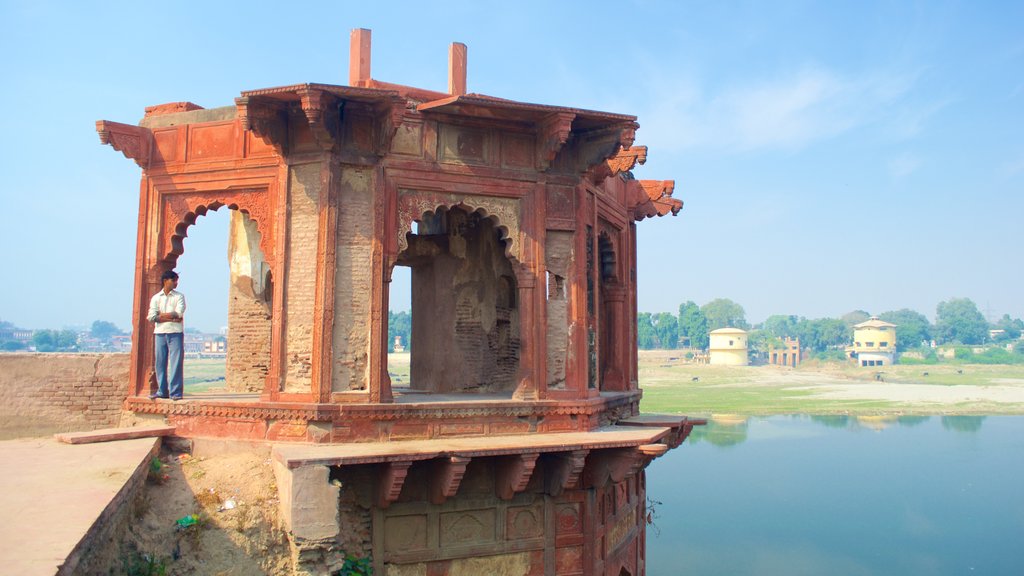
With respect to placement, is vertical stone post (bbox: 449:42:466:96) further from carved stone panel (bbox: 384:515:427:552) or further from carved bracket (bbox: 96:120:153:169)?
carved stone panel (bbox: 384:515:427:552)

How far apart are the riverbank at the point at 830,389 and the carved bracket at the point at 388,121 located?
40.8 meters

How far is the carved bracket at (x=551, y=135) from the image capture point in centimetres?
713

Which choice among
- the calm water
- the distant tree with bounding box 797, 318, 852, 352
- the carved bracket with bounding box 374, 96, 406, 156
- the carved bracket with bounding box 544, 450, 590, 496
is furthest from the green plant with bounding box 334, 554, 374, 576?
the distant tree with bounding box 797, 318, 852, 352

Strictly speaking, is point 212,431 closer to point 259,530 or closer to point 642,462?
point 259,530

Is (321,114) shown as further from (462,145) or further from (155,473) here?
(155,473)

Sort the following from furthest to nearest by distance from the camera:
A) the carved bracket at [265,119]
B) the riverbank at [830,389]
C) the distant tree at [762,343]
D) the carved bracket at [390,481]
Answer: the distant tree at [762,343], the riverbank at [830,389], the carved bracket at [265,119], the carved bracket at [390,481]

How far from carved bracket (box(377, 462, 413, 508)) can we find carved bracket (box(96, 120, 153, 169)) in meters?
4.00

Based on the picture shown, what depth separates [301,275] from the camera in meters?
7.04

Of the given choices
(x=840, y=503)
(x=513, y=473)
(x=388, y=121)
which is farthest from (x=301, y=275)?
(x=840, y=503)

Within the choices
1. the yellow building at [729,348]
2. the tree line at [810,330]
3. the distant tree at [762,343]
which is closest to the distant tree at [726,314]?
the tree line at [810,330]

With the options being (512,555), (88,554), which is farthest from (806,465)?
(88,554)

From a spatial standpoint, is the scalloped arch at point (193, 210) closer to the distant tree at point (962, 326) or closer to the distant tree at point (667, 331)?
the distant tree at point (667, 331)

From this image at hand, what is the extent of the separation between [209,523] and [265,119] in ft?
10.9

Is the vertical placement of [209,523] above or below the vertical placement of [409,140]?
below
